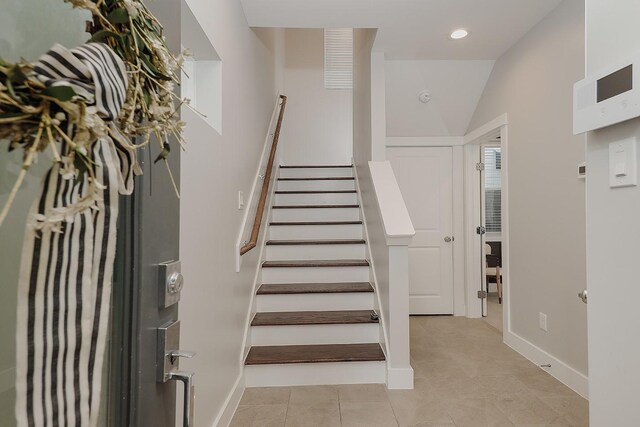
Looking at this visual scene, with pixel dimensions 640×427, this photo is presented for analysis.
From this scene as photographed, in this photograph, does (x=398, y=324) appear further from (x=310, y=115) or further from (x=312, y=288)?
(x=310, y=115)

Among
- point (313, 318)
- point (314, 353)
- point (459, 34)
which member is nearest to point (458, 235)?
point (459, 34)

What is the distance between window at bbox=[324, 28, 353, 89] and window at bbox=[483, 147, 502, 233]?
2.74 m

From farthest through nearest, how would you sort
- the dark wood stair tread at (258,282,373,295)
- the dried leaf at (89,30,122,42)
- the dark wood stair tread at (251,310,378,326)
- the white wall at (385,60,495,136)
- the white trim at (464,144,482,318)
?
the white trim at (464,144,482,318), the white wall at (385,60,495,136), the dark wood stair tread at (258,282,373,295), the dark wood stair tread at (251,310,378,326), the dried leaf at (89,30,122,42)

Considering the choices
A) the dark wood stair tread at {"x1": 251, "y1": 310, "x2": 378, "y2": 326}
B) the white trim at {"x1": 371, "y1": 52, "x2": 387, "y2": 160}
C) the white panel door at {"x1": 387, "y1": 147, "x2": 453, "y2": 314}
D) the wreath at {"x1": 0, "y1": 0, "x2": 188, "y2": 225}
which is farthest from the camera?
the white panel door at {"x1": 387, "y1": 147, "x2": 453, "y2": 314}

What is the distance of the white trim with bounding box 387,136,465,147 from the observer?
4.16 meters

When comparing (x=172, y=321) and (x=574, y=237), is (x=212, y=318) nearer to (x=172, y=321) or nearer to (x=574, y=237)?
(x=172, y=321)

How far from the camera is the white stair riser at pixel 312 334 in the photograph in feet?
8.55

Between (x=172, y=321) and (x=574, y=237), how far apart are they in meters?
2.68

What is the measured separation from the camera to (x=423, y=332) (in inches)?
142

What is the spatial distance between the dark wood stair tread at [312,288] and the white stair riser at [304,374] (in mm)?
582

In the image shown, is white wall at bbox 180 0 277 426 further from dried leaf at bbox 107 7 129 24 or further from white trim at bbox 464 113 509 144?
white trim at bbox 464 113 509 144

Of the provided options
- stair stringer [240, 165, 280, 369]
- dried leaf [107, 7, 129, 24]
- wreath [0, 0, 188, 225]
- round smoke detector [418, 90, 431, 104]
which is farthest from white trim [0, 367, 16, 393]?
round smoke detector [418, 90, 431, 104]

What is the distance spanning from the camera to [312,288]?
113 inches

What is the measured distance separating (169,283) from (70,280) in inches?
11.4
